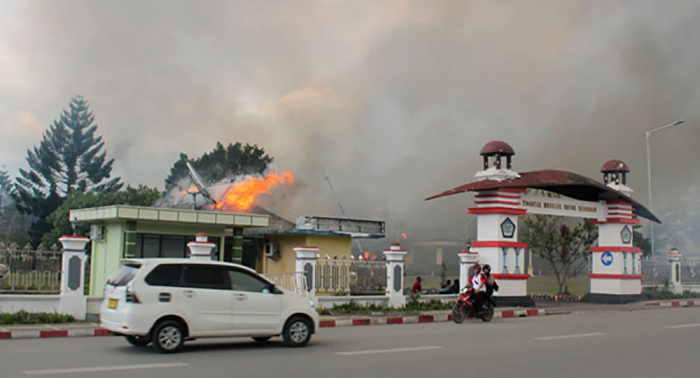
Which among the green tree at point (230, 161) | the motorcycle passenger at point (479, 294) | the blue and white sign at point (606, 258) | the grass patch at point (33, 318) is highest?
the green tree at point (230, 161)

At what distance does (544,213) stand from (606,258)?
4560 mm

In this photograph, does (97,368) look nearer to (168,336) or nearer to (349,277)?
(168,336)

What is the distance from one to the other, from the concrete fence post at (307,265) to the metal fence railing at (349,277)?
667mm

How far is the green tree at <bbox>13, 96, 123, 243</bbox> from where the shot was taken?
6631 cm

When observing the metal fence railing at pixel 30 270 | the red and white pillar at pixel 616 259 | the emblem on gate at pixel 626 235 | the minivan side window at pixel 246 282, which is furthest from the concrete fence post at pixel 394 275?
the emblem on gate at pixel 626 235

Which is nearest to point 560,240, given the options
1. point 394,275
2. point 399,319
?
point 394,275

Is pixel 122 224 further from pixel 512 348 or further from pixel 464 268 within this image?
pixel 512 348

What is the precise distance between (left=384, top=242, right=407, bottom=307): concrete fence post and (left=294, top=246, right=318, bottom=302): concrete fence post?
9.14 feet

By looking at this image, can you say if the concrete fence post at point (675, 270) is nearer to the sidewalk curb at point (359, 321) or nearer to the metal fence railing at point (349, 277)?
the sidewalk curb at point (359, 321)

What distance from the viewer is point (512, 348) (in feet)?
40.2

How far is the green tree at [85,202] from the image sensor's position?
167ft

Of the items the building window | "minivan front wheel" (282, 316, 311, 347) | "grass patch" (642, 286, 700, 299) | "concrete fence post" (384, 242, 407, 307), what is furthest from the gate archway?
"minivan front wheel" (282, 316, 311, 347)

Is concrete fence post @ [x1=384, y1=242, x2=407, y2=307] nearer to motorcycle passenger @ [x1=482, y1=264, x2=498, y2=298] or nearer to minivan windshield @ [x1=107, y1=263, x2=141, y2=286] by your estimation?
motorcycle passenger @ [x1=482, y1=264, x2=498, y2=298]

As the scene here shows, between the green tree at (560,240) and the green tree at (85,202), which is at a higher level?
the green tree at (85,202)
